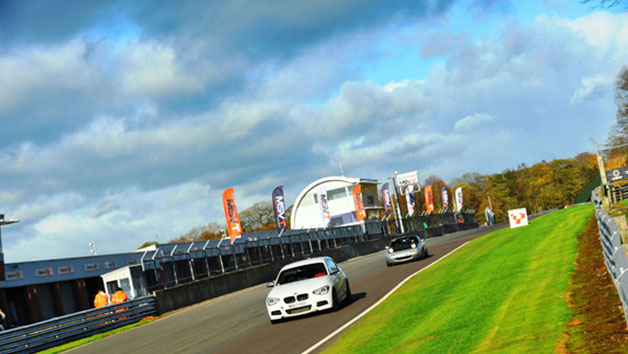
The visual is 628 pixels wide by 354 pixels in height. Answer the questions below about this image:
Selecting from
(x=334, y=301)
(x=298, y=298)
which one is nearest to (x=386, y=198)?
(x=334, y=301)

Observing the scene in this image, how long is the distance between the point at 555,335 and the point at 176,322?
55.7 feet

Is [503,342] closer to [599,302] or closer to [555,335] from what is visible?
[555,335]

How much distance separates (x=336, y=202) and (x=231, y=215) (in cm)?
6078

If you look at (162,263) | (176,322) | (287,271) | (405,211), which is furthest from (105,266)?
(405,211)

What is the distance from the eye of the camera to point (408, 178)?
10444 cm

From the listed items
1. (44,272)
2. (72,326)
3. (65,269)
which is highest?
(44,272)

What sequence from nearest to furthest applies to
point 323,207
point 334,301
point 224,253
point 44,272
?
point 334,301, point 224,253, point 44,272, point 323,207

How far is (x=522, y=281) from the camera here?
13906 millimetres

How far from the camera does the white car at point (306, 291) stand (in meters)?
16.2

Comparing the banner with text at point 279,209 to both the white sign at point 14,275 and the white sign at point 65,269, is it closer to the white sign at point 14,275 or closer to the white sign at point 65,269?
the white sign at point 65,269

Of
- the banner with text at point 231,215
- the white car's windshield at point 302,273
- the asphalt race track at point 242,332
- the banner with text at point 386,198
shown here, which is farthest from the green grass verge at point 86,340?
the banner with text at point 386,198

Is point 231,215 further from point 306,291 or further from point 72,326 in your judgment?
point 306,291

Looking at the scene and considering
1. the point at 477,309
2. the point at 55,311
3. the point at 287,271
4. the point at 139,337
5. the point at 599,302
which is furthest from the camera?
the point at 55,311

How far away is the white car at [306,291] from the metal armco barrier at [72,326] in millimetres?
9861
